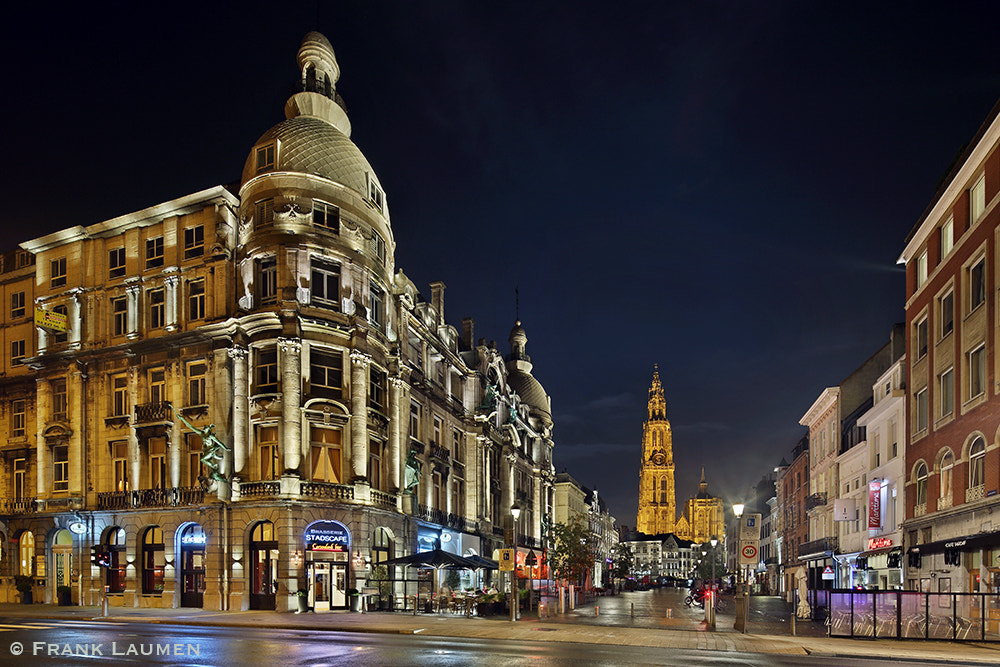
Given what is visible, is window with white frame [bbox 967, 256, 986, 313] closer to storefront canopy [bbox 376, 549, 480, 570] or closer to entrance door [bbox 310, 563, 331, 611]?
storefront canopy [bbox 376, 549, 480, 570]

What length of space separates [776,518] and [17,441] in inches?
3362

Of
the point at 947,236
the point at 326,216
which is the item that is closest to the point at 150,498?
the point at 326,216

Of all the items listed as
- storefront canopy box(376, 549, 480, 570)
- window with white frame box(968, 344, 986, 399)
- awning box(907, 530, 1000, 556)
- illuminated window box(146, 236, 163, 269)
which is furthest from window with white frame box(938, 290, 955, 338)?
illuminated window box(146, 236, 163, 269)

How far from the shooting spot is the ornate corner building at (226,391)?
42188 millimetres

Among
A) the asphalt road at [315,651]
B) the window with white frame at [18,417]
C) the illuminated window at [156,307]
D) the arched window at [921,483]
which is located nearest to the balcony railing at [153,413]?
the illuminated window at [156,307]

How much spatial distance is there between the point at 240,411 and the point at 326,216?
11.1 meters

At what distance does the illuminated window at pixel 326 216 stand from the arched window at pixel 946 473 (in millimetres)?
30781

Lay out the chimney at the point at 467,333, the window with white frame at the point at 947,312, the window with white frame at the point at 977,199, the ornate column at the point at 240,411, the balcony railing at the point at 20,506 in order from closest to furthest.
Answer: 1. the window with white frame at the point at 977,199
2. the window with white frame at the point at 947,312
3. the ornate column at the point at 240,411
4. the balcony railing at the point at 20,506
5. the chimney at the point at 467,333

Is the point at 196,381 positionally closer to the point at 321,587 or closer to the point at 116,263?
the point at 116,263

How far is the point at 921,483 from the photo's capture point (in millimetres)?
38469

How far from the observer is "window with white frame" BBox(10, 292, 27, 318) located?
178 feet

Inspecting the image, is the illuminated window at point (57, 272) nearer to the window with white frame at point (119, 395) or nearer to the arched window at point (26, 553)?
the window with white frame at point (119, 395)

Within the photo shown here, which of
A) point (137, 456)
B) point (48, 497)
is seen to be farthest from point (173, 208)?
point (48, 497)

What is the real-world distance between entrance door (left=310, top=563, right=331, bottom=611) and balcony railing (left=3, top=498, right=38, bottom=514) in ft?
62.5
